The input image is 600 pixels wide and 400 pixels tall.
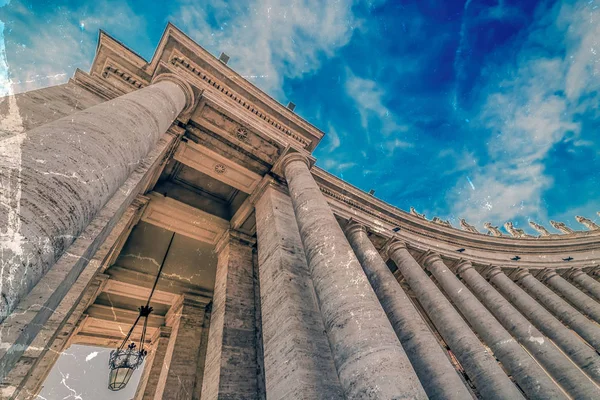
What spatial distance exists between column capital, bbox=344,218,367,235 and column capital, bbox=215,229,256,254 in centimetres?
367

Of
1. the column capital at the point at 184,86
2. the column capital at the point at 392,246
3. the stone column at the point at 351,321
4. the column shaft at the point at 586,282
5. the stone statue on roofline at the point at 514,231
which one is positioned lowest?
the stone column at the point at 351,321

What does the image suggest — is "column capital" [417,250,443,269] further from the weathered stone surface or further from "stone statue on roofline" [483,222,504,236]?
the weathered stone surface

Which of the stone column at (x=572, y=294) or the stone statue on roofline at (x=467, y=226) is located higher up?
the stone statue on roofline at (x=467, y=226)

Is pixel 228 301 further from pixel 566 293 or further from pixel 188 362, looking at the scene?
pixel 566 293

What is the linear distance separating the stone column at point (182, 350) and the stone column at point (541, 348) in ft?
40.0

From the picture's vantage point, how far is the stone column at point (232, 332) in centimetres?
615

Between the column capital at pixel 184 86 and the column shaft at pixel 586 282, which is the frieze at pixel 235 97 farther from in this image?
the column shaft at pixel 586 282

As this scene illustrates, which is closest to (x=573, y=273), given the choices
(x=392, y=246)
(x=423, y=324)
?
(x=392, y=246)

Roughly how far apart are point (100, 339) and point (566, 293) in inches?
943

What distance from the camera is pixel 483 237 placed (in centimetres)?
1536

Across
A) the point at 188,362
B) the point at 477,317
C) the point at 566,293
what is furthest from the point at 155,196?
the point at 566,293

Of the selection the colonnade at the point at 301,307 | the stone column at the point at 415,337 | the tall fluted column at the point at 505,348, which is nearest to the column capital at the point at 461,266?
the colonnade at the point at 301,307

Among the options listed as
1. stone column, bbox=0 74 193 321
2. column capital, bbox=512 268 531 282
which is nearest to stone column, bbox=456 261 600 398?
column capital, bbox=512 268 531 282

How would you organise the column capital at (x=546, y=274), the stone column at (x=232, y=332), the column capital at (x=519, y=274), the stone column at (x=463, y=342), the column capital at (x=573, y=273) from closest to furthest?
1. the stone column at (x=232, y=332)
2. the stone column at (x=463, y=342)
3. the column capital at (x=519, y=274)
4. the column capital at (x=546, y=274)
5. the column capital at (x=573, y=273)
